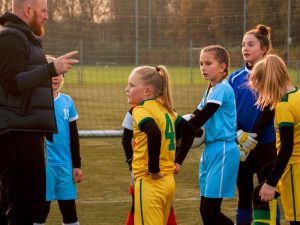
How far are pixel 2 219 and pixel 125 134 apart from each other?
1.08m

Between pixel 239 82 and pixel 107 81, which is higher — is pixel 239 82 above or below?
above

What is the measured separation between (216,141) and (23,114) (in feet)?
6.04

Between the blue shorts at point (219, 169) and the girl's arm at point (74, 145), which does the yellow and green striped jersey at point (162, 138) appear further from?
the girl's arm at point (74, 145)

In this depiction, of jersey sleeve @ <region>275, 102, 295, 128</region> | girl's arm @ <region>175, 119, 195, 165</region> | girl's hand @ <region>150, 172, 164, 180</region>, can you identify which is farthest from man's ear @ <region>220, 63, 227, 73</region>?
girl's hand @ <region>150, 172, 164, 180</region>

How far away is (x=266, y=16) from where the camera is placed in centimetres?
1888

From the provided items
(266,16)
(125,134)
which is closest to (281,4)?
(266,16)

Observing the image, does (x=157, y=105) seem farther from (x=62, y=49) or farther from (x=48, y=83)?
(x=62, y=49)

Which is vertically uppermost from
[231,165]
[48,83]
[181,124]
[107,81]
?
[48,83]

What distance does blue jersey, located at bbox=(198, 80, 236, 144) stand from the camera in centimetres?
587

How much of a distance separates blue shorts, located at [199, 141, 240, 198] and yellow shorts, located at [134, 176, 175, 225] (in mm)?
778

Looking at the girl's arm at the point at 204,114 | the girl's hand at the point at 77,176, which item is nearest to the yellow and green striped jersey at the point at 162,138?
the girl's arm at the point at 204,114

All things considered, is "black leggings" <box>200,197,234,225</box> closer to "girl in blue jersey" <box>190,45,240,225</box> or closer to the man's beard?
"girl in blue jersey" <box>190,45,240,225</box>

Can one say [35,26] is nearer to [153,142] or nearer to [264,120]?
[153,142]

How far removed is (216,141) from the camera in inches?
232
